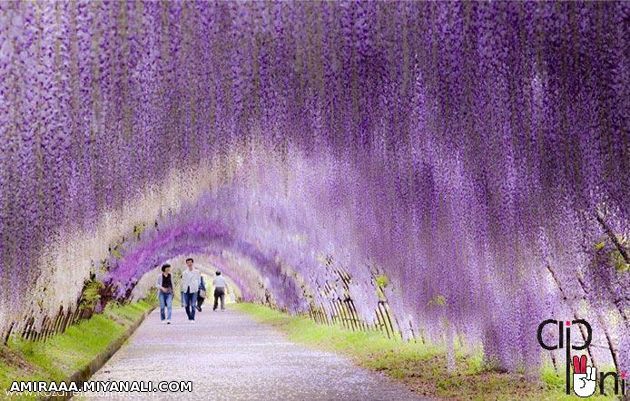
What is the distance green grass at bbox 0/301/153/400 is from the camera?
12.0 meters

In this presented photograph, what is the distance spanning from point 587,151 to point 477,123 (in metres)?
0.98

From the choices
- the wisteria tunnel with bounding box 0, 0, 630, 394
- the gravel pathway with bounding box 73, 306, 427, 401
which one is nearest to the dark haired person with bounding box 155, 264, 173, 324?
the gravel pathway with bounding box 73, 306, 427, 401

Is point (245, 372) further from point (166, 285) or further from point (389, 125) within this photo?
point (166, 285)

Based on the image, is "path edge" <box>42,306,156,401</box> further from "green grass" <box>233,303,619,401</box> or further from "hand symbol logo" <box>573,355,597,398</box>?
"hand symbol logo" <box>573,355,597,398</box>

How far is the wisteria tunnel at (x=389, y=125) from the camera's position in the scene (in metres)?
7.77

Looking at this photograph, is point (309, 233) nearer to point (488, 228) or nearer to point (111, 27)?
point (488, 228)

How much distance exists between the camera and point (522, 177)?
30.1ft

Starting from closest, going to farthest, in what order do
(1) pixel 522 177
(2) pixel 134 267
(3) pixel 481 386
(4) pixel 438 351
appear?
(1) pixel 522 177 → (3) pixel 481 386 → (4) pixel 438 351 → (2) pixel 134 267

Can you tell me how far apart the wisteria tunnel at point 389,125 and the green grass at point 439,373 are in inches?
15.1

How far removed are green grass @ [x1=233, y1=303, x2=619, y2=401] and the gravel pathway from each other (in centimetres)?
39

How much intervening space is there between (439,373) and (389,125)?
530cm

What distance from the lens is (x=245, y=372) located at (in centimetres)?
1484

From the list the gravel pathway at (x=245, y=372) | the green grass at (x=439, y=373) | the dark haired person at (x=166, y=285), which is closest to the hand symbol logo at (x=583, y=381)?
the green grass at (x=439, y=373)

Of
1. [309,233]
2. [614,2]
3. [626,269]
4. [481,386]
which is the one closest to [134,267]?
[309,233]
